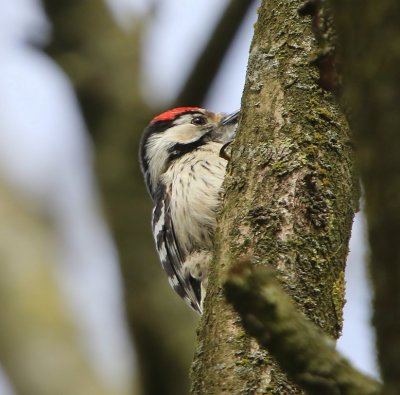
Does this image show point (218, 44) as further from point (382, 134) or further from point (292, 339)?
point (382, 134)

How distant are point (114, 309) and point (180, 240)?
0.79 metres

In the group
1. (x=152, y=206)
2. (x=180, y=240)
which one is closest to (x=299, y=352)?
(x=180, y=240)

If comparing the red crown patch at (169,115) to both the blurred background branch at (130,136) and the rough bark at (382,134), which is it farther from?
the rough bark at (382,134)

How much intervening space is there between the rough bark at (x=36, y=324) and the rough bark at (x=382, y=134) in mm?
3937

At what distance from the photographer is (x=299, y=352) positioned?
3.90 feet

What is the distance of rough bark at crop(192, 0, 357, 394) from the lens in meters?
2.27

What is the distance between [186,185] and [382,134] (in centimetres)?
415

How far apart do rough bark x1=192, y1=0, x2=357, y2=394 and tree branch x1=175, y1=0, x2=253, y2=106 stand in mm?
2203

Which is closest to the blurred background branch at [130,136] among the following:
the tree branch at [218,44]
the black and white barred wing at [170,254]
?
the tree branch at [218,44]

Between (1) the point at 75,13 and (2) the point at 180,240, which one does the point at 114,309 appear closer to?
(2) the point at 180,240

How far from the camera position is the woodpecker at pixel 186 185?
4.96 meters

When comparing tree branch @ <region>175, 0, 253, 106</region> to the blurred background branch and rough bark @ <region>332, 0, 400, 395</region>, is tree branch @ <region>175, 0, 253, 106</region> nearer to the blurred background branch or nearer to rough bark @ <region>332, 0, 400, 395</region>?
the blurred background branch

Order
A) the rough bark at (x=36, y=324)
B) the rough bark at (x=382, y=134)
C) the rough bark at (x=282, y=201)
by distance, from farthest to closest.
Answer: the rough bark at (x=36, y=324), the rough bark at (x=282, y=201), the rough bark at (x=382, y=134)

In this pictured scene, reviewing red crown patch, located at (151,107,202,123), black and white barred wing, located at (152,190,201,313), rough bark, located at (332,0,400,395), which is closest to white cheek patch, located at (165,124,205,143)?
red crown patch, located at (151,107,202,123)
